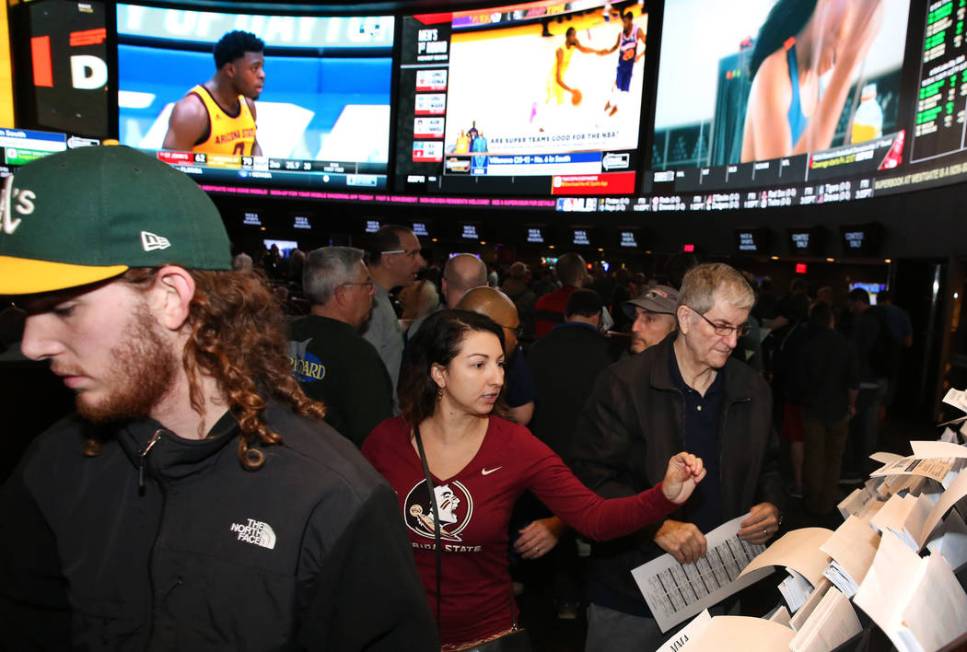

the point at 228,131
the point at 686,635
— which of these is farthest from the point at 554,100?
the point at 686,635

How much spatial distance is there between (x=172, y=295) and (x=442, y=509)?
1.38m

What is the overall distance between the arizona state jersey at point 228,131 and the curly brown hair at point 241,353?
1623 cm

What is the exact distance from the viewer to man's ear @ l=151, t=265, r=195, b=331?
3.88 ft

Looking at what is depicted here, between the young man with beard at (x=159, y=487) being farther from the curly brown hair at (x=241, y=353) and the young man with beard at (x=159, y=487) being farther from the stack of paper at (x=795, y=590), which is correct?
the stack of paper at (x=795, y=590)

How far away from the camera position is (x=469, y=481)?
238 cm

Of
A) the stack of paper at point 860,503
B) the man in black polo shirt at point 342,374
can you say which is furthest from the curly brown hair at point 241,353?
the man in black polo shirt at point 342,374

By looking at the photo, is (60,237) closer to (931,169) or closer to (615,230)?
(931,169)

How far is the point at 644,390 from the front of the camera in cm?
258

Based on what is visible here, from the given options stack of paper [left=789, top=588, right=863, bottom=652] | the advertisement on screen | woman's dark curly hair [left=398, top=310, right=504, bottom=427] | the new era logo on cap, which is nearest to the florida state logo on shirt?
woman's dark curly hair [left=398, top=310, right=504, bottom=427]

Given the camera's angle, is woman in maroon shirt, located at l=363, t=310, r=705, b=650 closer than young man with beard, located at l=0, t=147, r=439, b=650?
No

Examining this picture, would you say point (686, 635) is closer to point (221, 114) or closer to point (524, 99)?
point (524, 99)

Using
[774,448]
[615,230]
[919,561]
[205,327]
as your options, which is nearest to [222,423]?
[205,327]

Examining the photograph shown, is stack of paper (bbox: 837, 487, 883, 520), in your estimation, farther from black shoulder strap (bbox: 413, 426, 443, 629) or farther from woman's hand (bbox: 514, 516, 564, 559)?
woman's hand (bbox: 514, 516, 564, 559)

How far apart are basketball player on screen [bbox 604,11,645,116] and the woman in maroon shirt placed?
11.6 meters
